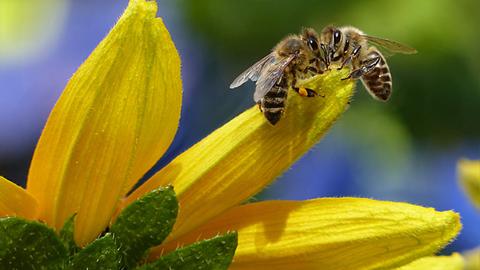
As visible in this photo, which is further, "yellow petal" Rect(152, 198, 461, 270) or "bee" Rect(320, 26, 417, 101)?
"bee" Rect(320, 26, 417, 101)

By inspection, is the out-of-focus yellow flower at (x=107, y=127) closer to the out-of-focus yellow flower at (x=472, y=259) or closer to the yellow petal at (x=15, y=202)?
the yellow petal at (x=15, y=202)

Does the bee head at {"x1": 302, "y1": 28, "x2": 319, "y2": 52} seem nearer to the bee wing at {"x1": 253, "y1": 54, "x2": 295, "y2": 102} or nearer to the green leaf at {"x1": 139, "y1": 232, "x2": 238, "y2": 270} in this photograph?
the bee wing at {"x1": 253, "y1": 54, "x2": 295, "y2": 102}

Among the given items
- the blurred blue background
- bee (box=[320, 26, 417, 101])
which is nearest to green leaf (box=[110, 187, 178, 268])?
bee (box=[320, 26, 417, 101])

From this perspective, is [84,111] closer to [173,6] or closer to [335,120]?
[335,120]

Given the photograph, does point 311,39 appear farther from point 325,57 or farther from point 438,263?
point 438,263

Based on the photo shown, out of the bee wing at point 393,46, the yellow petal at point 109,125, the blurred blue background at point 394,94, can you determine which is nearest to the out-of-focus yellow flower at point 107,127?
the yellow petal at point 109,125

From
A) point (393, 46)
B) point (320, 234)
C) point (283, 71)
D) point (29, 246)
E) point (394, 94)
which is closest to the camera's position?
point (29, 246)

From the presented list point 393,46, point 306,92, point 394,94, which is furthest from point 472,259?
point 394,94
